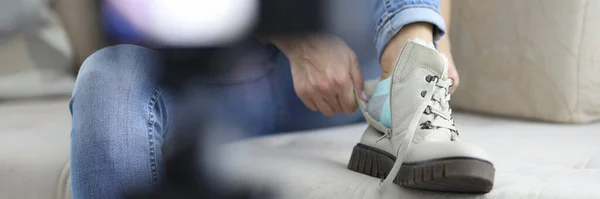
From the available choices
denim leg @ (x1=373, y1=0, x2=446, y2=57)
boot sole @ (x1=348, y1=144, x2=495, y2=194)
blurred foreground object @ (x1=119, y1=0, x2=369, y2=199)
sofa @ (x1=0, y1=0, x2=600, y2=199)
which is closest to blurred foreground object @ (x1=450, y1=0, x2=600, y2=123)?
sofa @ (x1=0, y1=0, x2=600, y2=199)

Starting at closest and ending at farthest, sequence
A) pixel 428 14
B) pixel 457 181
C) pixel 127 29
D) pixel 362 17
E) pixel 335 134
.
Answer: pixel 127 29 < pixel 362 17 < pixel 457 181 < pixel 428 14 < pixel 335 134

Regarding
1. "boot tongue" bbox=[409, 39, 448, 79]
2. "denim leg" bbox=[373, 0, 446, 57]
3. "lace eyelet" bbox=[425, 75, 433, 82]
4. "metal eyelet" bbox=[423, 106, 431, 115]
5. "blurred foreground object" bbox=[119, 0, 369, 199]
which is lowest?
"metal eyelet" bbox=[423, 106, 431, 115]

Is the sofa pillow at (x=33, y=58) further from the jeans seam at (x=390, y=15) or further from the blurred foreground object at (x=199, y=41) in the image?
the blurred foreground object at (x=199, y=41)

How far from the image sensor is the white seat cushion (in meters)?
0.46

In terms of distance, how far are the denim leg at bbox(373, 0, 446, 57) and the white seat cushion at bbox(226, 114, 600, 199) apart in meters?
0.13

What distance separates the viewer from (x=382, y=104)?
1.78ft

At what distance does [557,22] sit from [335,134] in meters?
0.30

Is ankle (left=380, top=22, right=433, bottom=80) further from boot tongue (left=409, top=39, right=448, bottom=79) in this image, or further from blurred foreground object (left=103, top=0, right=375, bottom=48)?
blurred foreground object (left=103, top=0, right=375, bottom=48)

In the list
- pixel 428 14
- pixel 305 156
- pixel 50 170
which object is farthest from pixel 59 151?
pixel 428 14

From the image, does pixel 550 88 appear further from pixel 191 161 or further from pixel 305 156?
pixel 191 161

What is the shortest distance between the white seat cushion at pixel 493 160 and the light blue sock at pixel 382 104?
6cm

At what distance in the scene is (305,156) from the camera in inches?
24.0

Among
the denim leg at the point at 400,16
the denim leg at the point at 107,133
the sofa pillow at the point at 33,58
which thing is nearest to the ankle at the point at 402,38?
the denim leg at the point at 400,16

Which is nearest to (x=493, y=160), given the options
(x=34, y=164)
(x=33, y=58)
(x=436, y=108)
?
(x=436, y=108)
